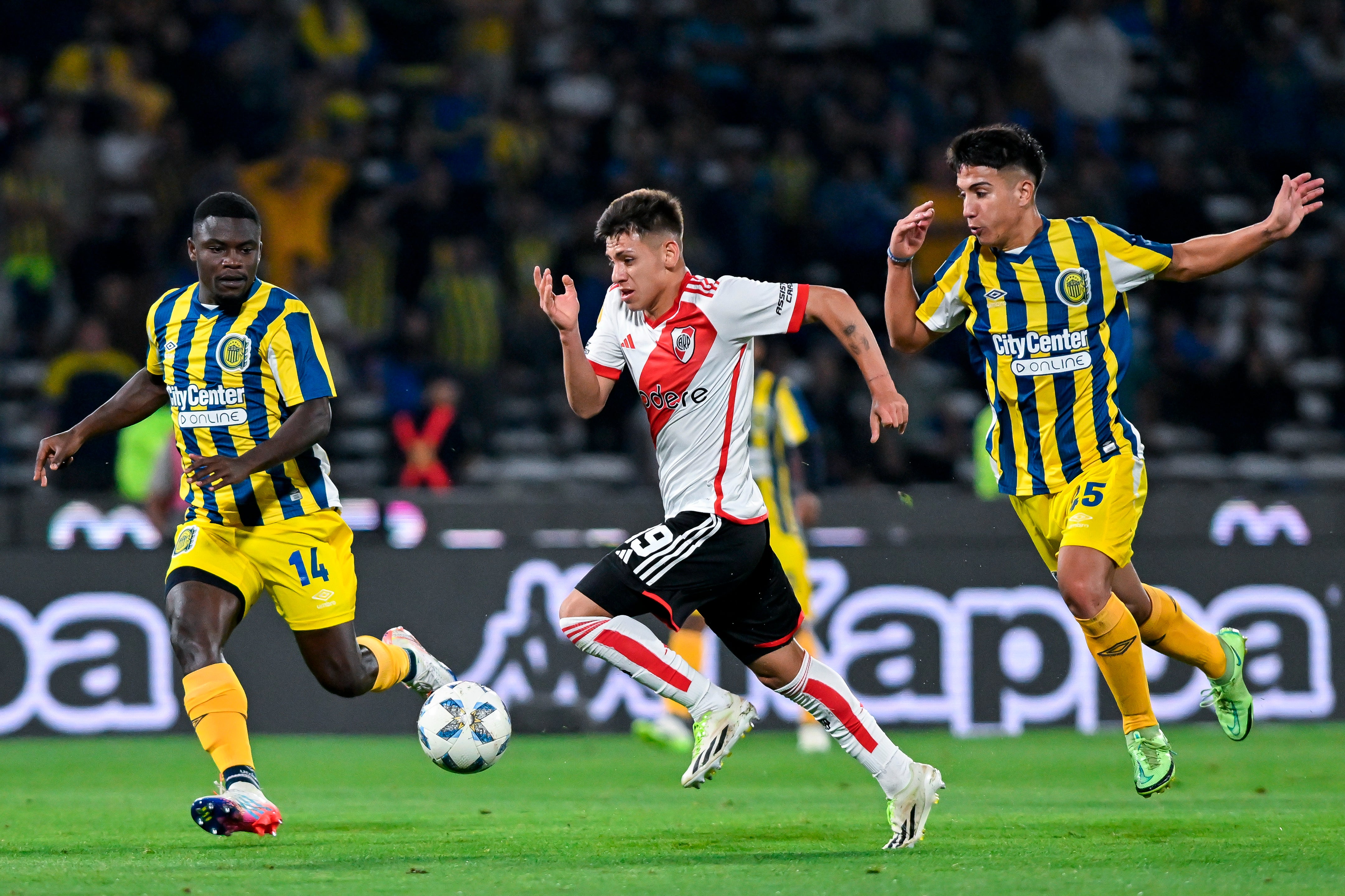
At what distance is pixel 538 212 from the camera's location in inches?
601

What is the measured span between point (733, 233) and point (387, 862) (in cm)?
1017

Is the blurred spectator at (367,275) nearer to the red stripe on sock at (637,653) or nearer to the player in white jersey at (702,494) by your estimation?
the player in white jersey at (702,494)

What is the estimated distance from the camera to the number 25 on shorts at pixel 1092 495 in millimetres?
6516

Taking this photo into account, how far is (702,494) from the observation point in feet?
19.6

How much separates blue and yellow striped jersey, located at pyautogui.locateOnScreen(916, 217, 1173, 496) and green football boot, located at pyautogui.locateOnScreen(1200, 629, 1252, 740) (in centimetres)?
109

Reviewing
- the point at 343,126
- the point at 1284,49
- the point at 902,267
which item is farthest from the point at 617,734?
the point at 1284,49

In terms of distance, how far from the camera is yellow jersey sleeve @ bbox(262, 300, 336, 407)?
645 cm

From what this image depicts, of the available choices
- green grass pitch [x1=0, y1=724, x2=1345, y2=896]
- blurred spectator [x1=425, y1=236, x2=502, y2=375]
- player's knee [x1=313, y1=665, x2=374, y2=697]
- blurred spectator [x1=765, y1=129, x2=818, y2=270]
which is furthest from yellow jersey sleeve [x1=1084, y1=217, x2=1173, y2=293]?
blurred spectator [x1=765, y1=129, x2=818, y2=270]

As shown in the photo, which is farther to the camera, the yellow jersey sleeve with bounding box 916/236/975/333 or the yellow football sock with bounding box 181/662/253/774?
the yellow jersey sleeve with bounding box 916/236/975/333

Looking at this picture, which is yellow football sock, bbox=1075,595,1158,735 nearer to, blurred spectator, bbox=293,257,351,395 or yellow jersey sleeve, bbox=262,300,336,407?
yellow jersey sleeve, bbox=262,300,336,407

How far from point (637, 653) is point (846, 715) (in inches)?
28.4

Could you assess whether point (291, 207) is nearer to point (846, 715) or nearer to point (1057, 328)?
point (1057, 328)

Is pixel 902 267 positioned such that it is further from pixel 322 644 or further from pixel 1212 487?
pixel 1212 487

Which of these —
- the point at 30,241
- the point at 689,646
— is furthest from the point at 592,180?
the point at 689,646
